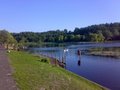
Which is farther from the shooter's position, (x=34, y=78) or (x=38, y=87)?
(x=34, y=78)

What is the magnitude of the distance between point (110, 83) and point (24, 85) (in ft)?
62.4

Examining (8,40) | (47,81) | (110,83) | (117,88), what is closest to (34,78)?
(47,81)

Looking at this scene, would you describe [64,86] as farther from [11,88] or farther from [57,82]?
[11,88]

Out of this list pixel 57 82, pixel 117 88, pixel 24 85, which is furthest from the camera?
pixel 117 88

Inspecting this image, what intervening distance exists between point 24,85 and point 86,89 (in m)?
5.94

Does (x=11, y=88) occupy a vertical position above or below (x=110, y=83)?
above

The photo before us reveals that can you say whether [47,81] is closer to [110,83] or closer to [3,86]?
[3,86]

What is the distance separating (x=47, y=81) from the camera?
70.6 ft

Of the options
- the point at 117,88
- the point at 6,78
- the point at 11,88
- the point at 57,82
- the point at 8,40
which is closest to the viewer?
the point at 11,88

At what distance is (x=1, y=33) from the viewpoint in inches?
4882

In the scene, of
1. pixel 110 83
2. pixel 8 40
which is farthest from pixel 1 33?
pixel 110 83

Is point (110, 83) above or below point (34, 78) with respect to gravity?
below

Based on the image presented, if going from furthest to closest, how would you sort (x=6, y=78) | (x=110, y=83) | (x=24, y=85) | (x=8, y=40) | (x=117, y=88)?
(x=8, y=40), (x=110, y=83), (x=117, y=88), (x=6, y=78), (x=24, y=85)

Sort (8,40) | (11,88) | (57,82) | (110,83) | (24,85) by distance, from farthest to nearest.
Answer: (8,40), (110,83), (57,82), (24,85), (11,88)
